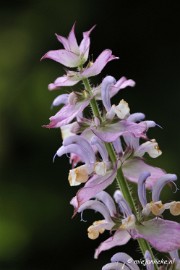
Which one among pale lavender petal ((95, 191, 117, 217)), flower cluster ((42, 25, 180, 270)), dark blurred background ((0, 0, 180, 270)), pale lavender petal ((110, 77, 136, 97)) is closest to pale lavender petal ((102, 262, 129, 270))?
flower cluster ((42, 25, 180, 270))

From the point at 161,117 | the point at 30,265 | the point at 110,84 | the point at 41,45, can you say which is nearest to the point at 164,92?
the point at 161,117

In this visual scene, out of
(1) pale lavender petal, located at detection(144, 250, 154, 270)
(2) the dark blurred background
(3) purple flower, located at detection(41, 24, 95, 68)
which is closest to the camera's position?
(1) pale lavender petal, located at detection(144, 250, 154, 270)

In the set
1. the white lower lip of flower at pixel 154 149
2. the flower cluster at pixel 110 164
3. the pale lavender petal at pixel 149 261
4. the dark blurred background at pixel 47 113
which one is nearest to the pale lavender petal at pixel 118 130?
the flower cluster at pixel 110 164

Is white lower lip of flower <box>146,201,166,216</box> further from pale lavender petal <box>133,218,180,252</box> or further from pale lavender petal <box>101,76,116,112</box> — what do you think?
pale lavender petal <box>101,76,116,112</box>

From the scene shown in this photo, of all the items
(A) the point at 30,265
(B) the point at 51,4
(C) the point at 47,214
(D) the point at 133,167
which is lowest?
(A) the point at 30,265

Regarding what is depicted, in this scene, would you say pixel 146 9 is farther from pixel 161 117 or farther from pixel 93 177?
pixel 93 177

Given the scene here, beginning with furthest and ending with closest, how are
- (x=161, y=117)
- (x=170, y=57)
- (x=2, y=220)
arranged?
(x=170, y=57)
(x=161, y=117)
(x=2, y=220)

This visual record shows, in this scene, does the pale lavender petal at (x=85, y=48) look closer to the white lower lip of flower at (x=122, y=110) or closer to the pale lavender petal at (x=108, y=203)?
the white lower lip of flower at (x=122, y=110)
